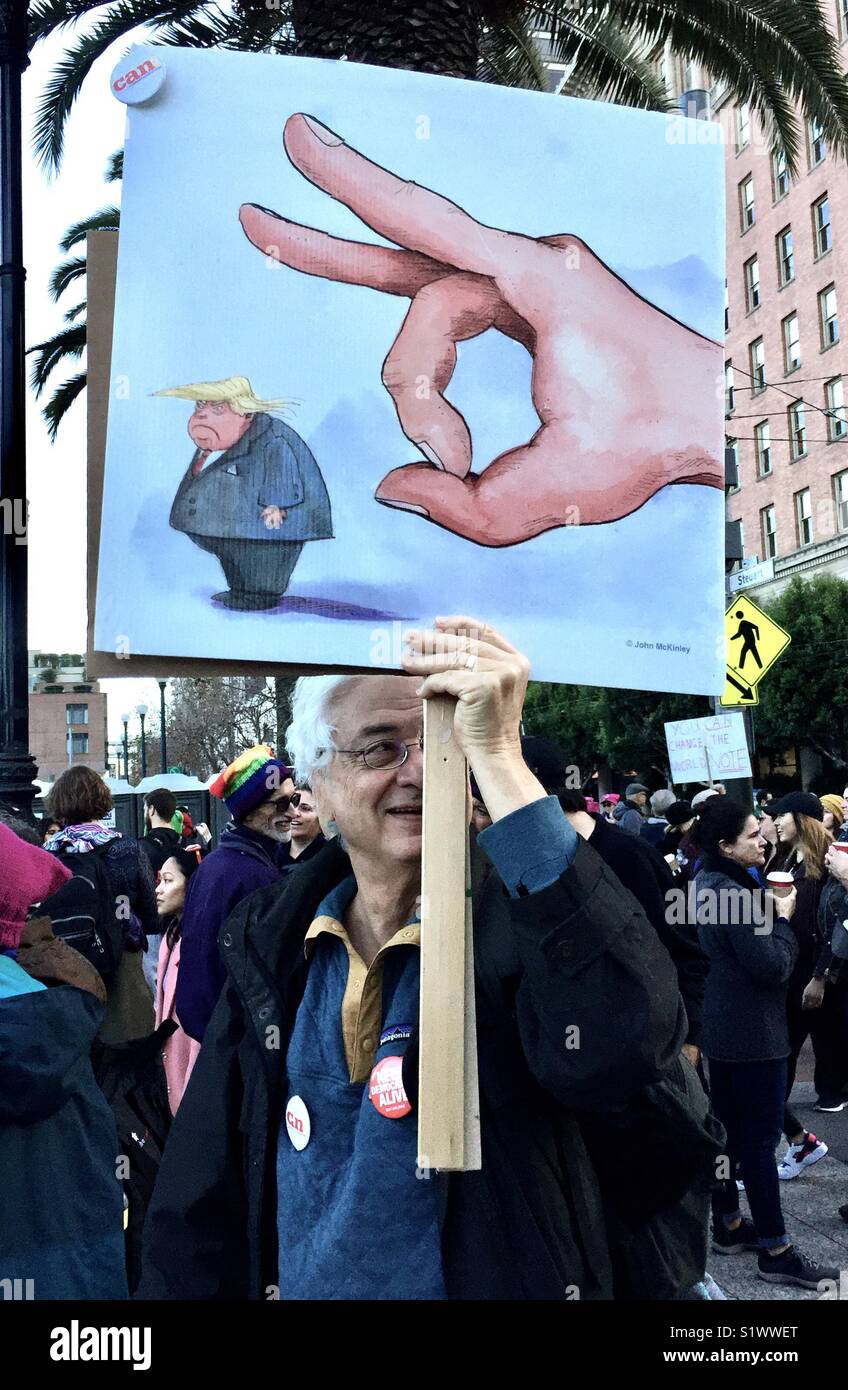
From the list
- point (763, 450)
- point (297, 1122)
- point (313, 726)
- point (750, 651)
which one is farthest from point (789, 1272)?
point (763, 450)

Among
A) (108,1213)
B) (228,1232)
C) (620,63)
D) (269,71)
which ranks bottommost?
(108,1213)

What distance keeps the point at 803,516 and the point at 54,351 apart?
3091 centimetres

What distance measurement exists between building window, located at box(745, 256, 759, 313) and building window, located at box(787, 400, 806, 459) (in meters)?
4.68

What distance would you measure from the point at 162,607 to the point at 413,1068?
0.78 metres

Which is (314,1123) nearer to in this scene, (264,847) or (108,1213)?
(108,1213)

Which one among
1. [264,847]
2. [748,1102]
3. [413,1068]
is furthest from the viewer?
[748,1102]

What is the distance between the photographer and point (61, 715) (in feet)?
308

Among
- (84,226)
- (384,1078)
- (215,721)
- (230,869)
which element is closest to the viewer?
(384,1078)

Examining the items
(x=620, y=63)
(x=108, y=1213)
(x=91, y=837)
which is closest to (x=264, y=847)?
(x=91, y=837)

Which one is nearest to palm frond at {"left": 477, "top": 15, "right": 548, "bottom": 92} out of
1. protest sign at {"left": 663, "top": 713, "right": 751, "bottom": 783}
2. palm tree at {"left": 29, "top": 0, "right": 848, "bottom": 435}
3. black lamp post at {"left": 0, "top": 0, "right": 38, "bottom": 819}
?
palm tree at {"left": 29, "top": 0, "right": 848, "bottom": 435}

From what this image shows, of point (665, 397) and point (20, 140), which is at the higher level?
point (20, 140)

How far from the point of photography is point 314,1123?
1.93 m

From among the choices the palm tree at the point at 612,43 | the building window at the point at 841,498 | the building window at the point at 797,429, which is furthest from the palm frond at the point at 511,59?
the building window at the point at 797,429

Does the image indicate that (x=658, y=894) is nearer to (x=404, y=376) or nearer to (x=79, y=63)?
(x=404, y=376)
